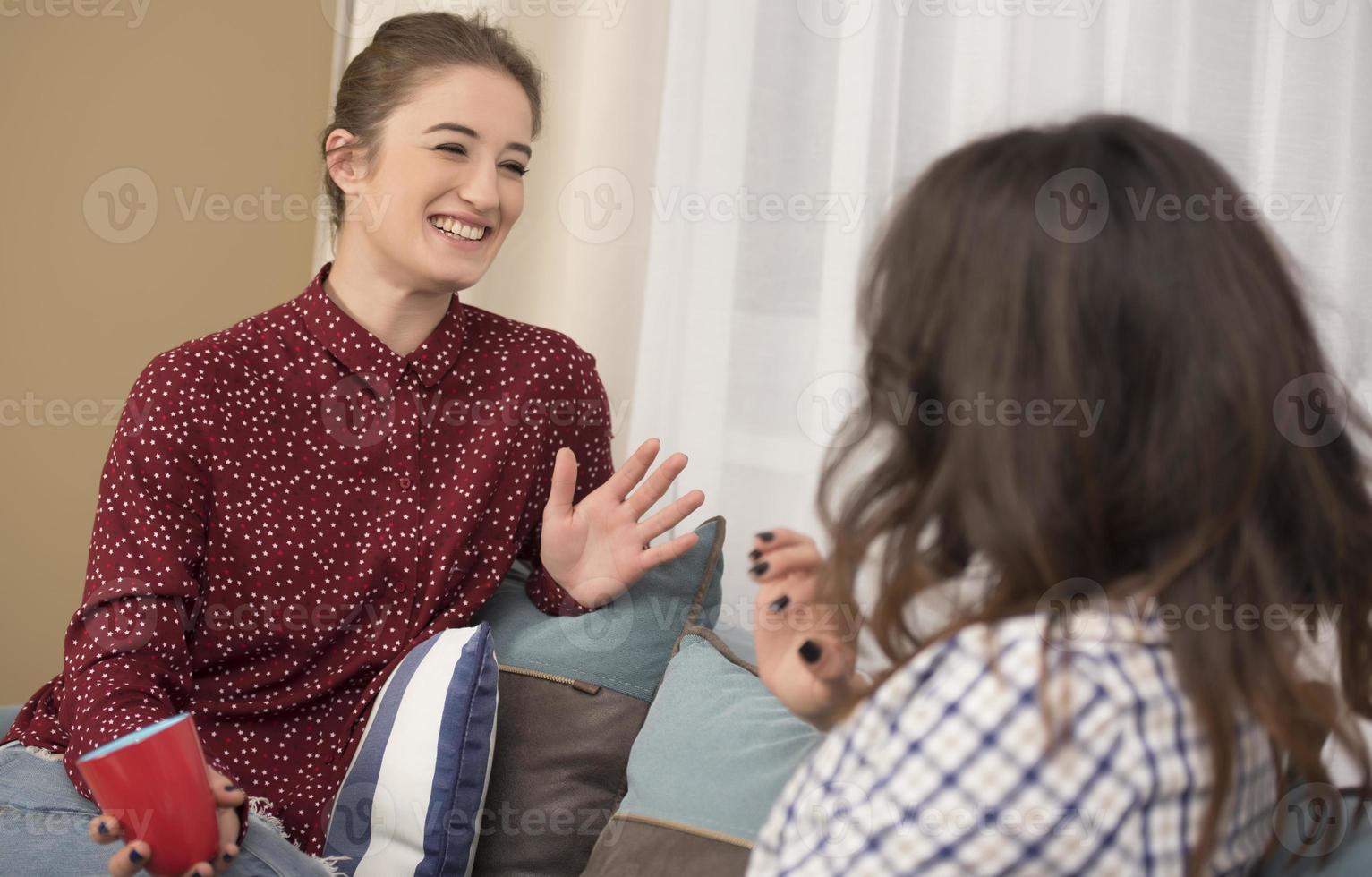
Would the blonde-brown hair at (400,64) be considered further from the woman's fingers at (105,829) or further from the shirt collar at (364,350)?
the woman's fingers at (105,829)

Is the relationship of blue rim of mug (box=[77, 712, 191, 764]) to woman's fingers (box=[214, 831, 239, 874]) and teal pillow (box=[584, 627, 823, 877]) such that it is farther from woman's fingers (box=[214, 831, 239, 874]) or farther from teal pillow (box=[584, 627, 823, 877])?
teal pillow (box=[584, 627, 823, 877])

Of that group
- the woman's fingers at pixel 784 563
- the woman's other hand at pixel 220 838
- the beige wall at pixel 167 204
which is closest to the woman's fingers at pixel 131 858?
the woman's other hand at pixel 220 838

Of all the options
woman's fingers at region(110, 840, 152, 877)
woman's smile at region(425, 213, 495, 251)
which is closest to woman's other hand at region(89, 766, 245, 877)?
woman's fingers at region(110, 840, 152, 877)

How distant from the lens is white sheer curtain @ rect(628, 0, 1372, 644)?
1340 millimetres

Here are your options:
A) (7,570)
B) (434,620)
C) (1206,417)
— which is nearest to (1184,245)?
(1206,417)

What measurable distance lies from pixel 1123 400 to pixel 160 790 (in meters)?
0.77

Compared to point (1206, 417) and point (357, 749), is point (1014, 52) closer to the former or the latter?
point (1206, 417)

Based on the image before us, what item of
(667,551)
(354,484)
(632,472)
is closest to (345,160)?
(354,484)

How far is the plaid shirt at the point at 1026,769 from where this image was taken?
2.20ft

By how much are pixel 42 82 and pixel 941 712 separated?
2.05 m

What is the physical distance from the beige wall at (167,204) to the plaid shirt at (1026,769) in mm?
1349

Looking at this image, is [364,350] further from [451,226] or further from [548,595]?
[548,595]

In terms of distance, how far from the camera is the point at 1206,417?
702 mm

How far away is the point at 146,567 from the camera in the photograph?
1.29 meters
